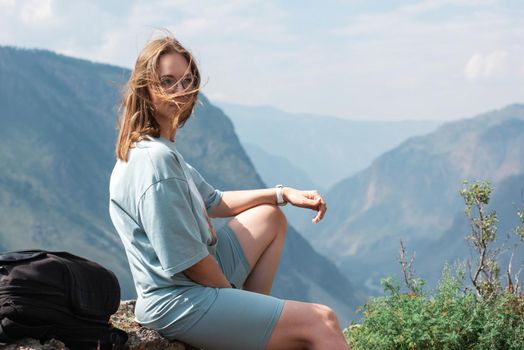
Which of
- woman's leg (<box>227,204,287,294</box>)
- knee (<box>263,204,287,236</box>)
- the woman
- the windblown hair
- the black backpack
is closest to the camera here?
the black backpack

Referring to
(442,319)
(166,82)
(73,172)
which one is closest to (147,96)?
(166,82)

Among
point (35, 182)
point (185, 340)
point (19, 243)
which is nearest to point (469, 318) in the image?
point (185, 340)

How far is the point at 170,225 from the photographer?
3561 mm

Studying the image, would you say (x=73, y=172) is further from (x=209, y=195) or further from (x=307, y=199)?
(x=307, y=199)

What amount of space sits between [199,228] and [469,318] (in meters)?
2.03

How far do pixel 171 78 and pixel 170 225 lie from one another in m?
0.80

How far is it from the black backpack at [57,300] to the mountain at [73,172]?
427 feet

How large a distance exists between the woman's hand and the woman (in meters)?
0.81

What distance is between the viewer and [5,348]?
354 cm

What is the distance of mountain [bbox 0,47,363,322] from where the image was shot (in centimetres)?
14275

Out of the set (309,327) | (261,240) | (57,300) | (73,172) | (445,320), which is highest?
(73,172)

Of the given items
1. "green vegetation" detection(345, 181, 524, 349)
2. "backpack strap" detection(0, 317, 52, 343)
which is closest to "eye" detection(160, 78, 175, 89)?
"backpack strap" detection(0, 317, 52, 343)

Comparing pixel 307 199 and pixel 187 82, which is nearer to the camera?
pixel 187 82

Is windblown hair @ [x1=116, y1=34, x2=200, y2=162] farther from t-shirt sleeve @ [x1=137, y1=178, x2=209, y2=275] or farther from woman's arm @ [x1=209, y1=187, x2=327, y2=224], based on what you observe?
woman's arm @ [x1=209, y1=187, x2=327, y2=224]
